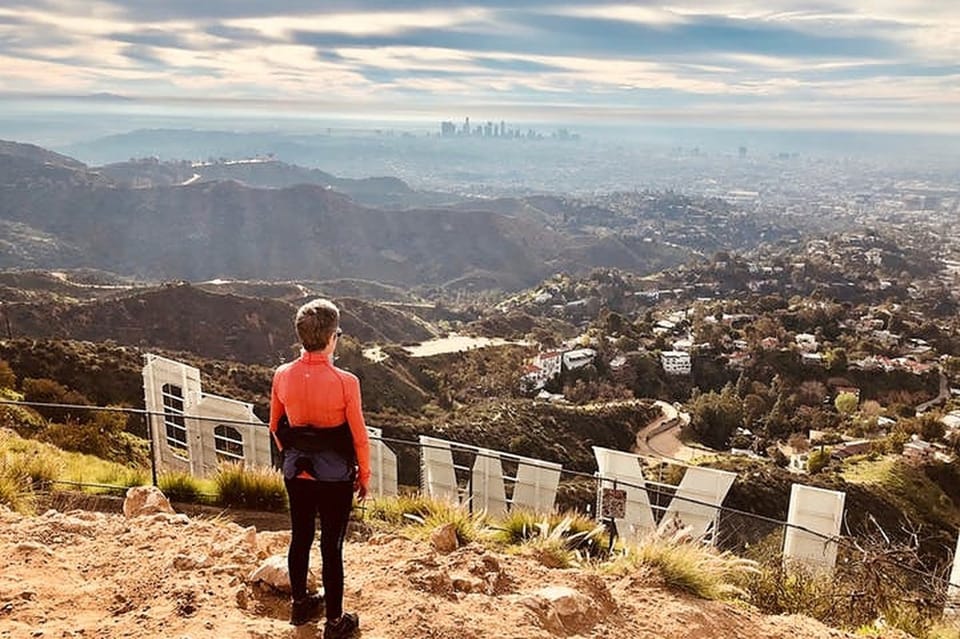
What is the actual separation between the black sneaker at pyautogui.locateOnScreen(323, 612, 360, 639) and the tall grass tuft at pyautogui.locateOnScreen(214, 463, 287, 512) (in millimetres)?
3003

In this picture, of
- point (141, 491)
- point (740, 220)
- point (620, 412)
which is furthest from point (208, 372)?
point (740, 220)

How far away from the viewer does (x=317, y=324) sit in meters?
3.18

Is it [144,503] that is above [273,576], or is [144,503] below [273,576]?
below

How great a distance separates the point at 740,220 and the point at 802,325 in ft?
406

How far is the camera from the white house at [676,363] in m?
46.6

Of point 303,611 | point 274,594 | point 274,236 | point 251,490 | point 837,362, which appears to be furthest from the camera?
point 274,236

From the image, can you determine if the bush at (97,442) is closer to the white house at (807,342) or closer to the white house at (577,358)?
the white house at (577,358)

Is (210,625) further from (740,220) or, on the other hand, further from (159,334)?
(740,220)

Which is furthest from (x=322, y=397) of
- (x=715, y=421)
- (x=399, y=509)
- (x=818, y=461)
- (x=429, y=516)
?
(x=715, y=421)

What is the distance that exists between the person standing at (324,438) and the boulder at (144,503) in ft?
8.68

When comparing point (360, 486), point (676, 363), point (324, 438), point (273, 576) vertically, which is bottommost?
point (676, 363)

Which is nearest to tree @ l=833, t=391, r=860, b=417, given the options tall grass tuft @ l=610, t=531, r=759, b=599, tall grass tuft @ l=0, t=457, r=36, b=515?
tall grass tuft @ l=610, t=531, r=759, b=599

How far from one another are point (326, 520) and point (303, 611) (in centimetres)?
55

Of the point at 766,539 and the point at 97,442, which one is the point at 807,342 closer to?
the point at 766,539
